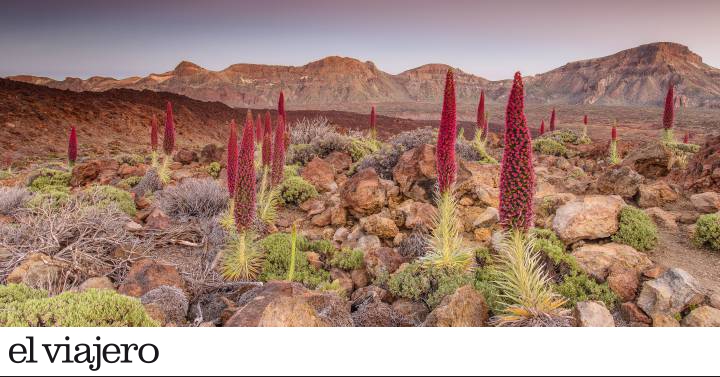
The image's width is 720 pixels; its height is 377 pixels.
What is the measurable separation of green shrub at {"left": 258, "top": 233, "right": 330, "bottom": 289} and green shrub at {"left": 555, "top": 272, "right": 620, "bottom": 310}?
101 inches

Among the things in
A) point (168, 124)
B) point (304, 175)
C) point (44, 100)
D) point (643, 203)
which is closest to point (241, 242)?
point (304, 175)

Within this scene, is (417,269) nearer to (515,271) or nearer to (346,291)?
(346,291)

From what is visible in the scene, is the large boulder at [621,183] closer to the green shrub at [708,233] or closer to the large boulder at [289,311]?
the green shrub at [708,233]

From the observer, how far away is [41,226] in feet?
17.4

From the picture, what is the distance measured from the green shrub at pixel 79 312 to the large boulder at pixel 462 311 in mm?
2201

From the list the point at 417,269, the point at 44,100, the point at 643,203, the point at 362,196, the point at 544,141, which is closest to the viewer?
the point at 417,269

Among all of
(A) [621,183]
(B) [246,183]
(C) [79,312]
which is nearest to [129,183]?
(B) [246,183]

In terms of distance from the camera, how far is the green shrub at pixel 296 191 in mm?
7766

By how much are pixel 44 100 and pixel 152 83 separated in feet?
201

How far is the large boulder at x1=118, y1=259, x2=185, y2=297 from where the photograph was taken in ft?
13.0

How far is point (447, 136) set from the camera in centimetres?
365

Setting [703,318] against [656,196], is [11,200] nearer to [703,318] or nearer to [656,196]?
[703,318]

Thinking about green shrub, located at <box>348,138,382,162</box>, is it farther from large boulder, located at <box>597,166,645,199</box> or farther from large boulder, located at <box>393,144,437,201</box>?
large boulder, located at <box>597,166,645,199</box>

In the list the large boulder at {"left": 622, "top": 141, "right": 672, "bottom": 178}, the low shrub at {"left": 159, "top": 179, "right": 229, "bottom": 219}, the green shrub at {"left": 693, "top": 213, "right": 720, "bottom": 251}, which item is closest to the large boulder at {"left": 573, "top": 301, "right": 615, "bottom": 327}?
the green shrub at {"left": 693, "top": 213, "right": 720, "bottom": 251}
